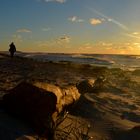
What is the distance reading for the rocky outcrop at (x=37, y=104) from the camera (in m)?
5.11

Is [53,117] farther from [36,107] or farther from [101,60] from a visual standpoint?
[101,60]

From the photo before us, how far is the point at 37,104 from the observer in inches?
201

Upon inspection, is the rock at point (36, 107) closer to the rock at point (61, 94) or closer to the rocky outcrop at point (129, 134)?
the rock at point (61, 94)

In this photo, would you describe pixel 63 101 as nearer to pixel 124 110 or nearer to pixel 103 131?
pixel 103 131

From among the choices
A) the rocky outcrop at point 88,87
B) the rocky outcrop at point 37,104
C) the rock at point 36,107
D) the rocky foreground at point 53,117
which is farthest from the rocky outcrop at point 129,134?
the rocky outcrop at point 88,87

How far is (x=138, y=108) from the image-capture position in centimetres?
856

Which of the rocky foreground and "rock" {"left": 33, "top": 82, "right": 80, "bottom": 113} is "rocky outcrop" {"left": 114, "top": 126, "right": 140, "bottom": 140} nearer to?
the rocky foreground

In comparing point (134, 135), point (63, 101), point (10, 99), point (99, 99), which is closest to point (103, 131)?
point (134, 135)

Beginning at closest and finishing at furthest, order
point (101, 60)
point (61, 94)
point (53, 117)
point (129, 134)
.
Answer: point (53, 117), point (61, 94), point (129, 134), point (101, 60)

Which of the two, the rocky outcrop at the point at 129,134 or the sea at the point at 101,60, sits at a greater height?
the rocky outcrop at the point at 129,134

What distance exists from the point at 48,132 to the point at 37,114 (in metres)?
0.32

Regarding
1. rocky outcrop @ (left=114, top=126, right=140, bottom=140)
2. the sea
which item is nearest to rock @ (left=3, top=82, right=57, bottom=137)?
rocky outcrop @ (left=114, top=126, right=140, bottom=140)

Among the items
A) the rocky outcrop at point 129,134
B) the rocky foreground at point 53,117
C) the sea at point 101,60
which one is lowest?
the sea at point 101,60

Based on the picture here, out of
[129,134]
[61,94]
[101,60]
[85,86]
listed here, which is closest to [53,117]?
[61,94]
